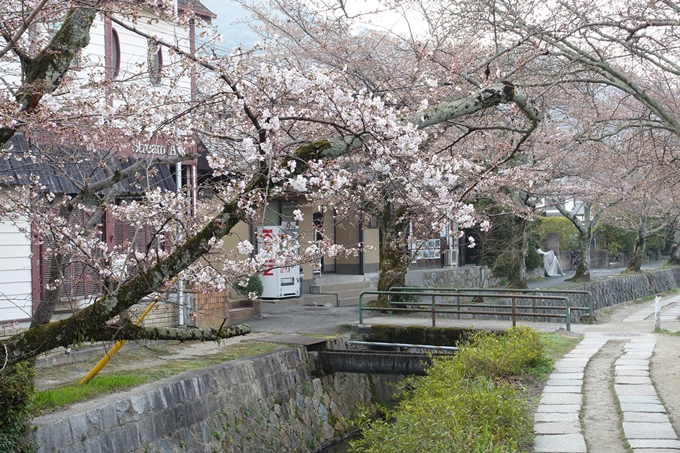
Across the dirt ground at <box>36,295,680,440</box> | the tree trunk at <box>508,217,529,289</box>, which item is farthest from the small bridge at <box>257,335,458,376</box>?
the tree trunk at <box>508,217,529,289</box>

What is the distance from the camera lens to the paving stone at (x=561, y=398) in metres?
8.19

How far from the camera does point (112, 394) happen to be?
30.9 ft

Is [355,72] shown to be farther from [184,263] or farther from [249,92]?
[184,263]

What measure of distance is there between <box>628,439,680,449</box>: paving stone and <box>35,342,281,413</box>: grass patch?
6621 mm

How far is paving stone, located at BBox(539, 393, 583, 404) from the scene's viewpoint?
819cm

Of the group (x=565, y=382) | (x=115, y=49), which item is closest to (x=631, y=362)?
(x=565, y=382)

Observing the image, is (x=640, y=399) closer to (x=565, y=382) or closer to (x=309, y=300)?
(x=565, y=382)

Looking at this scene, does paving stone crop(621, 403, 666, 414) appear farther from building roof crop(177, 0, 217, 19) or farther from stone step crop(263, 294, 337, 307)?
stone step crop(263, 294, 337, 307)

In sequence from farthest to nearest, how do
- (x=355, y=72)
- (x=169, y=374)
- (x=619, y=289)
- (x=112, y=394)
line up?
(x=619, y=289) < (x=355, y=72) < (x=169, y=374) < (x=112, y=394)

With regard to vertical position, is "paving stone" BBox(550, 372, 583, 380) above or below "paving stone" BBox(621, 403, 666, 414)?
above

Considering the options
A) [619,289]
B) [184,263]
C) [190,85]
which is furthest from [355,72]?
[619,289]

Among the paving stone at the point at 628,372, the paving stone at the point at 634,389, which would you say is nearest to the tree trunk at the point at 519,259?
the paving stone at the point at 628,372

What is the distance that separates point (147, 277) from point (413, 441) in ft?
9.21

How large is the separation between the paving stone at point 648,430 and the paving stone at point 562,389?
161 centimetres
